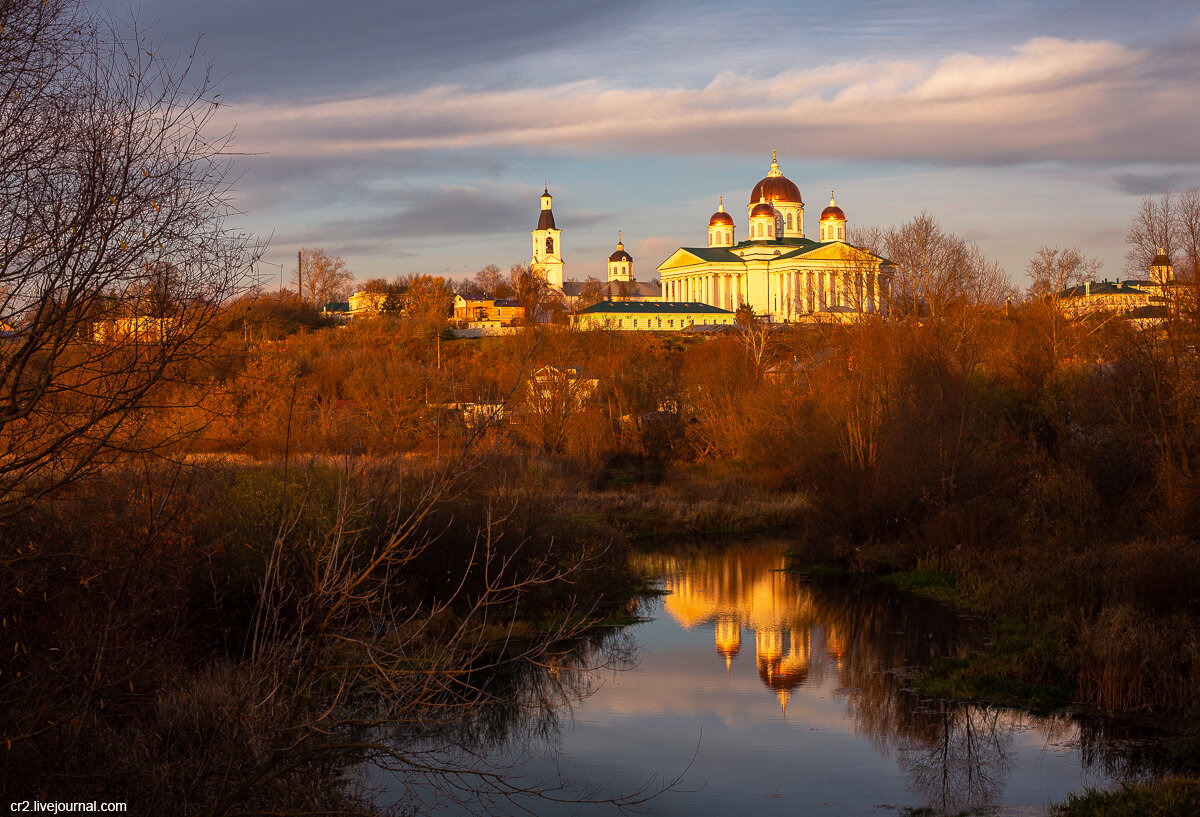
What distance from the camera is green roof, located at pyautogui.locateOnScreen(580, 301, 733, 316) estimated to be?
90812mm

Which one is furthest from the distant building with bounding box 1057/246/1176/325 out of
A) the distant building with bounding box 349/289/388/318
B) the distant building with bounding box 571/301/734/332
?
the distant building with bounding box 571/301/734/332

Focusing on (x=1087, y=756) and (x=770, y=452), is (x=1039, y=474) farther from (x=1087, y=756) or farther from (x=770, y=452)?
(x=1087, y=756)

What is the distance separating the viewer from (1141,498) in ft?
68.3

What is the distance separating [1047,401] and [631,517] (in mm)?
11977

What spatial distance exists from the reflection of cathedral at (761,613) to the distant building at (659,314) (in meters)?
65.4

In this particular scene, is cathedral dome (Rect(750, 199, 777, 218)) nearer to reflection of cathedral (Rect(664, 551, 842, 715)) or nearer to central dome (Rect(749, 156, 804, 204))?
central dome (Rect(749, 156, 804, 204))

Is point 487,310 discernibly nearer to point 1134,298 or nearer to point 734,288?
point 734,288

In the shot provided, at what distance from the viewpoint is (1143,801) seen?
9.05 meters

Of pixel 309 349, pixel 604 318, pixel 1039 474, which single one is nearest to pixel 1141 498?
pixel 1039 474

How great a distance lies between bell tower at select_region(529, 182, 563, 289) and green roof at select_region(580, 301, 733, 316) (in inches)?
1351

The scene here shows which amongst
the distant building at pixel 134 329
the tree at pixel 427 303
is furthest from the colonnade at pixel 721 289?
the distant building at pixel 134 329

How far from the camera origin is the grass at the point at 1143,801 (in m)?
8.78

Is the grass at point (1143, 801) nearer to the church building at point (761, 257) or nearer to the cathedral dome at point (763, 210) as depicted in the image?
the church building at point (761, 257)

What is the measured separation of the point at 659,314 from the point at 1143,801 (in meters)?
83.2
